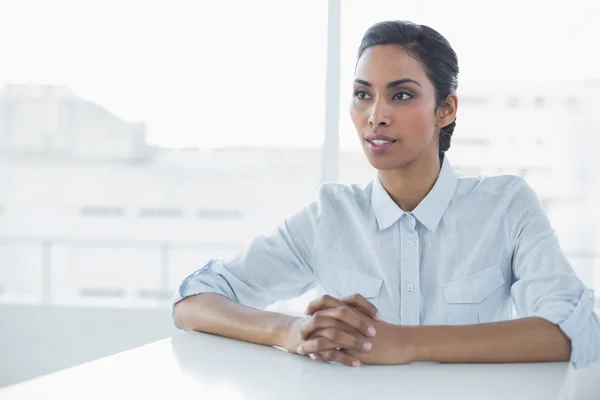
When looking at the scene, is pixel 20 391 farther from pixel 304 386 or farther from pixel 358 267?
pixel 358 267

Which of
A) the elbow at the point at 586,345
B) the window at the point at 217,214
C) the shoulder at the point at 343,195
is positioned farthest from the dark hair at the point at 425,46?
the window at the point at 217,214

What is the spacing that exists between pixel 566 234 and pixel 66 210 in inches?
114

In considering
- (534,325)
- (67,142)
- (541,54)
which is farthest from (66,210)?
(534,325)

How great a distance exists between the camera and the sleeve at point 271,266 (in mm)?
1635

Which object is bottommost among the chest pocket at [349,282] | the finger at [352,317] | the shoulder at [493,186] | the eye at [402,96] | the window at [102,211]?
the window at [102,211]

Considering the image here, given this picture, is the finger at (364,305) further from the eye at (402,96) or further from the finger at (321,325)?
the eye at (402,96)

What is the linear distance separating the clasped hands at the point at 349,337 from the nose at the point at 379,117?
49 cm

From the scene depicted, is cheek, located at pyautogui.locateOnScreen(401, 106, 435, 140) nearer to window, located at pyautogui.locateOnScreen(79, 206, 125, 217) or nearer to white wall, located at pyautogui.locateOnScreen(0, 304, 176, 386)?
white wall, located at pyautogui.locateOnScreen(0, 304, 176, 386)

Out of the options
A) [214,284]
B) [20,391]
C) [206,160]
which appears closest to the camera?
[20,391]

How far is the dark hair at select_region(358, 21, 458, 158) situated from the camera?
Answer: 168 cm

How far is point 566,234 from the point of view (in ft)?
11.8

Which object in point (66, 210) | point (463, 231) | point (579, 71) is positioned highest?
point (579, 71)

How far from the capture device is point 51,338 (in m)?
4.10

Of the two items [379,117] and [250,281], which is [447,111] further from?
[250,281]
